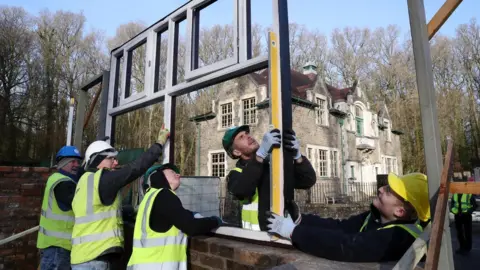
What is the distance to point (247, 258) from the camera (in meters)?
1.96

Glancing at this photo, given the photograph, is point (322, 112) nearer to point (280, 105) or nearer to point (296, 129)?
point (296, 129)

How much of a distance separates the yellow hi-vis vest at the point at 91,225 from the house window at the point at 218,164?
17.3 m

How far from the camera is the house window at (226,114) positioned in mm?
20109

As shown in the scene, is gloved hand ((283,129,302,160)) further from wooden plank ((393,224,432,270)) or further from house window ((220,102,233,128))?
house window ((220,102,233,128))

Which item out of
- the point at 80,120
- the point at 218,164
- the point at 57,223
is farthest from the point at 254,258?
the point at 218,164

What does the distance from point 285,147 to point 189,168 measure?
894 inches

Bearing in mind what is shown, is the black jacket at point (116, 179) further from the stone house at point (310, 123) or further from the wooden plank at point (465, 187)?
the stone house at point (310, 123)

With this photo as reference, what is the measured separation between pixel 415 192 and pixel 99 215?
Answer: 2.37 metres

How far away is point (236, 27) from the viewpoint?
8.40ft

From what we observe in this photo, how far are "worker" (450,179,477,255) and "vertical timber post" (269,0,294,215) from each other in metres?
7.55

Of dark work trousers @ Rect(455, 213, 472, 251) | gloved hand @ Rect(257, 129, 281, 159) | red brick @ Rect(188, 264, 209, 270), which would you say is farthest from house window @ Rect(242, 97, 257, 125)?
gloved hand @ Rect(257, 129, 281, 159)

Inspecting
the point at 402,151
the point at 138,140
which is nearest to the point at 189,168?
the point at 138,140

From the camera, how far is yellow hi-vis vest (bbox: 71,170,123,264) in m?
2.59

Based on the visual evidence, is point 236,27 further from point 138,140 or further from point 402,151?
point 402,151
